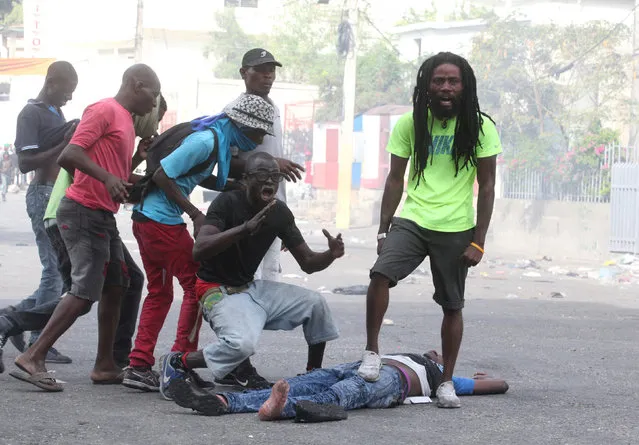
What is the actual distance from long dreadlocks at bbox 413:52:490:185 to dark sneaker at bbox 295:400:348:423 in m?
1.45

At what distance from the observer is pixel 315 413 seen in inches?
210

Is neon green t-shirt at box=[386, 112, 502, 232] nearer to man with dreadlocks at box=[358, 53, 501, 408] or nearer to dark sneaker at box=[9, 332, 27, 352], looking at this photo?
man with dreadlocks at box=[358, 53, 501, 408]

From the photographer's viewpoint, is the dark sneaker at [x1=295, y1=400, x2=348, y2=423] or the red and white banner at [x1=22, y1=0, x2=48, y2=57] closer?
the dark sneaker at [x1=295, y1=400, x2=348, y2=423]

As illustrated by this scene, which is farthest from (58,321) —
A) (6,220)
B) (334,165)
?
(334,165)

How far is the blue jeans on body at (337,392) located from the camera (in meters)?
5.55

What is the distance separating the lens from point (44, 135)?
7.52 meters

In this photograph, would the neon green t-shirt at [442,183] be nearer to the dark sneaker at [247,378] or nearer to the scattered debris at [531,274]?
the dark sneaker at [247,378]

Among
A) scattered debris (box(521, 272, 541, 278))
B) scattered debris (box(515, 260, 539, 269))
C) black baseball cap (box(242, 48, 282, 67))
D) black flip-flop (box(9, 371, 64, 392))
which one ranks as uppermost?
black baseball cap (box(242, 48, 282, 67))

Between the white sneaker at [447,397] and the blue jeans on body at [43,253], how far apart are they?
2.74 m

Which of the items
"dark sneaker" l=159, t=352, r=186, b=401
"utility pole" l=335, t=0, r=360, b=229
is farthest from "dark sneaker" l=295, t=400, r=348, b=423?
"utility pole" l=335, t=0, r=360, b=229

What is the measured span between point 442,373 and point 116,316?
1832mm

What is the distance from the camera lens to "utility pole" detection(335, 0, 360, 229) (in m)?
27.1

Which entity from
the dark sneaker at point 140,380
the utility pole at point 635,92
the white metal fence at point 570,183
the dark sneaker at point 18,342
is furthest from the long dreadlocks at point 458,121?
the utility pole at point 635,92

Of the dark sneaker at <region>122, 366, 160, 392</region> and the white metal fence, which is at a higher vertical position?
the white metal fence
